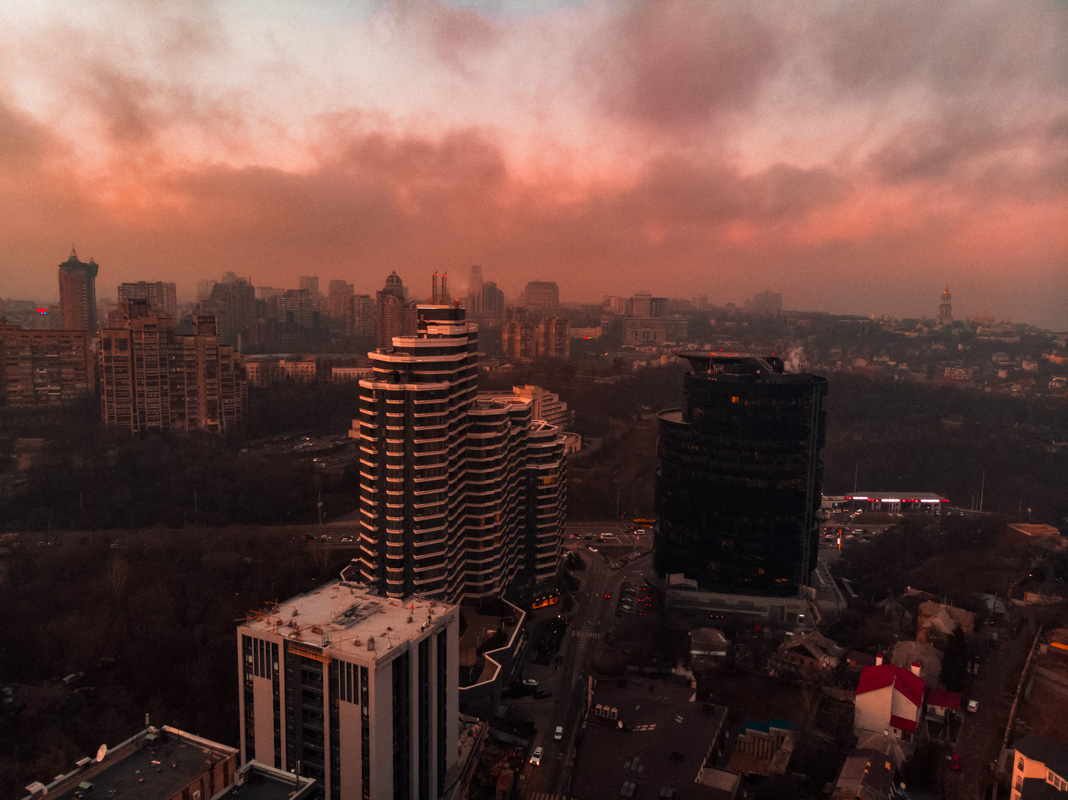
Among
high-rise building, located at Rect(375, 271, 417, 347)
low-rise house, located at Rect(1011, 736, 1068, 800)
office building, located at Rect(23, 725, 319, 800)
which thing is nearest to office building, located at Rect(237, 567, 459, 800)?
office building, located at Rect(23, 725, 319, 800)

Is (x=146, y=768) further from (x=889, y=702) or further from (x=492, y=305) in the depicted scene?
(x=492, y=305)

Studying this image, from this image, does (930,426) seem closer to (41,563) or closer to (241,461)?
(241,461)

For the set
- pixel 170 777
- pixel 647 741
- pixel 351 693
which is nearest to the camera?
pixel 170 777

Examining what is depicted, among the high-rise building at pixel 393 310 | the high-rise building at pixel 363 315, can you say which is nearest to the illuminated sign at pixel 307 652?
the high-rise building at pixel 393 310

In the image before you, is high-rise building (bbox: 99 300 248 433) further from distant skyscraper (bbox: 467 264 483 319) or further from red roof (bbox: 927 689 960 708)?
red roof (bbox: 927 689 960 708)

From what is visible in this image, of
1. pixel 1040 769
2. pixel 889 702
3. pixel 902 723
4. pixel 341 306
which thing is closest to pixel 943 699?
pixel 902 723

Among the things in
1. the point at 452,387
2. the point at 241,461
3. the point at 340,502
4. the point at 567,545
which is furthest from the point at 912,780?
the point at 241,461

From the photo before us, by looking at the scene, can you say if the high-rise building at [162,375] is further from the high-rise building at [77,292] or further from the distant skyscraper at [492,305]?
the distant skyscraper at [492,305]
